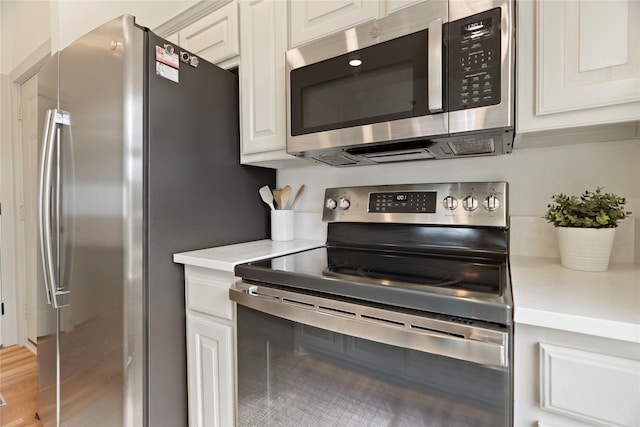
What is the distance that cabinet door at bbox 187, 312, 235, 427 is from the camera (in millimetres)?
1073

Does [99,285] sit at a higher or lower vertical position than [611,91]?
lower

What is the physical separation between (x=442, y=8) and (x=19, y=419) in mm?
2716

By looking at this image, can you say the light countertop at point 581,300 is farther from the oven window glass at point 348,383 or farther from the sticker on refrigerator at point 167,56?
the sticker on refrigerator at point 167,56

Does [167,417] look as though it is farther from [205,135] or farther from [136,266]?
[205,135]

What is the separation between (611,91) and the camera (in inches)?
30.5

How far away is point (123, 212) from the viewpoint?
108 centimetres

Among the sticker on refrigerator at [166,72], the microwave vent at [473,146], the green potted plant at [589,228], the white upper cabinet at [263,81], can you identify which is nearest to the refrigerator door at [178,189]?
the sticker on refrigerator at [166,72]

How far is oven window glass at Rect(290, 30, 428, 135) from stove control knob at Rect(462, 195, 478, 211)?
1.35 ft

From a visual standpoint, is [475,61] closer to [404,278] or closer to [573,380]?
[404,278]

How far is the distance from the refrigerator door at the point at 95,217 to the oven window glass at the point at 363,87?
59cm

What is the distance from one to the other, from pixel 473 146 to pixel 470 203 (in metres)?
0.22

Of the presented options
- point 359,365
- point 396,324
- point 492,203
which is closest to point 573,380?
point 396,324

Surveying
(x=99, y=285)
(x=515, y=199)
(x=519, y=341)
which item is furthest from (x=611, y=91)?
(x=99, y=285)

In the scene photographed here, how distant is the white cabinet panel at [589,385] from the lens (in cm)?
54
